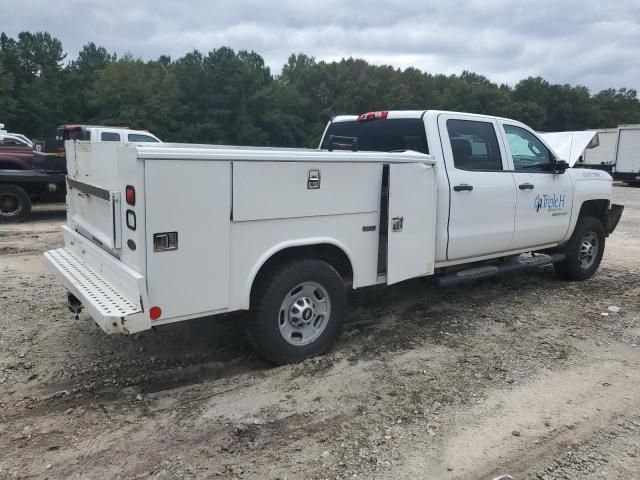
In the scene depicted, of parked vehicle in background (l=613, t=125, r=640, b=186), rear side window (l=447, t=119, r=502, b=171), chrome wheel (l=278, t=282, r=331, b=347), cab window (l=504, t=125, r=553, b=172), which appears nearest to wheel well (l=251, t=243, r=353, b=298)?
chrome wheel (l=278, t=282, r=331, b=347)

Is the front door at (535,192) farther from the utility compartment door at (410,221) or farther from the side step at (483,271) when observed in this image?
the utility compartment door at (410,221)

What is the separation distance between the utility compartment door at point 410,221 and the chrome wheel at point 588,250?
329cm

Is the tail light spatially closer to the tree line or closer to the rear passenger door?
the rear passenger door

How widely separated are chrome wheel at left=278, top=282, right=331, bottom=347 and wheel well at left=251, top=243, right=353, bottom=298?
0.79 ft

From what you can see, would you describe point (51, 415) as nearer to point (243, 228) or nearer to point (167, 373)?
point (167, 373)

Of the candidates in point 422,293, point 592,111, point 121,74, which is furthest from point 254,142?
point 592,111

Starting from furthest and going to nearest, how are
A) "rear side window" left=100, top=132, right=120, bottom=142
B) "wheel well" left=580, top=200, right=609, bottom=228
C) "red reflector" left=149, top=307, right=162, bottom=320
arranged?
"rear side window" left=100, top=132, right=120, bottom=142, "wheel well" left=580, top=200, right=609, bottom=228, "red reflector" left=149, top=307, right=162, bottom=320

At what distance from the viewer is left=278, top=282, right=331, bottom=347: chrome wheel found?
4320 mm

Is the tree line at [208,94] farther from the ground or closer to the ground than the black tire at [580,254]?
farther from the ground

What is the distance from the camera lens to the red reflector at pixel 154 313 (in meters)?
3.54

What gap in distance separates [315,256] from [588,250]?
479 centimetres

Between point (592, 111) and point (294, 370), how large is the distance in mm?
97749

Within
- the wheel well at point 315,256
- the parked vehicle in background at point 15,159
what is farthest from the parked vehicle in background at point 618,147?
the wheel well at point 315,256

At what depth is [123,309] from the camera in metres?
3.52
